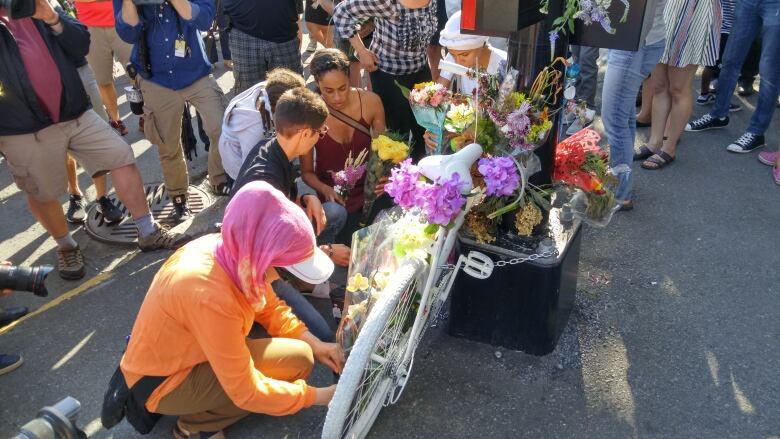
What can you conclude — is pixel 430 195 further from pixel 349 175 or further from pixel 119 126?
pixel 119 126

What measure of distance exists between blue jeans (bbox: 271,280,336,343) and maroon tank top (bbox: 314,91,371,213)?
0.98 metres

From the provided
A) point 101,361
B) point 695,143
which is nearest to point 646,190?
point 695,143

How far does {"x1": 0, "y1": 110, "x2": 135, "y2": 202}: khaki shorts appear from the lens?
3918mm

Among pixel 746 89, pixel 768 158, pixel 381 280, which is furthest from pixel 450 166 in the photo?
pixel 746 89

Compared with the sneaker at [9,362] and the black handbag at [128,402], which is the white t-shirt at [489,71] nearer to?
the black handbag at [128,402]

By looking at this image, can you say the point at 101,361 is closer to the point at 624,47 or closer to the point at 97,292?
the point at 97,292

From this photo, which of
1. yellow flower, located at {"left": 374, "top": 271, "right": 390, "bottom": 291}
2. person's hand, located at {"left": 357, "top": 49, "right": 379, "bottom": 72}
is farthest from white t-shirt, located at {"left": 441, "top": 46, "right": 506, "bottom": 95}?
yellow flower, located at {"left": 374, "top": 271, "right": 390, "bottom": 291}

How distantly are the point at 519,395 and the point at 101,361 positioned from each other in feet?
7.11

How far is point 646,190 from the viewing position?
4766 mm

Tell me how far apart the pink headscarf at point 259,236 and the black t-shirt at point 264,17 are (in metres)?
2.90

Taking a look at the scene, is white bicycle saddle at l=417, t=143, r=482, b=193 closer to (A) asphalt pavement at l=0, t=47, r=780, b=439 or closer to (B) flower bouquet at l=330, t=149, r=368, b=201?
(A) asphalt pavement at l=0, t=47, r=780, b=439

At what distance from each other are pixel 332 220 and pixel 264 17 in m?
1.99

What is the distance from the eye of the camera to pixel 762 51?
16.3 ft

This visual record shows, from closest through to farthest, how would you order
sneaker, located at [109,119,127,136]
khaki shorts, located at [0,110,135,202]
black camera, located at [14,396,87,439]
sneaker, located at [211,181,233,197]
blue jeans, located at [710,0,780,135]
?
black camera, located at [14,396,87,439] → khaki shorts, located at [0,110,135,202] → blue jeans, located at [710,0,780,135] → sneaker, located at [211,181,233,197] → sneaker, located at [109,119,127,136]
